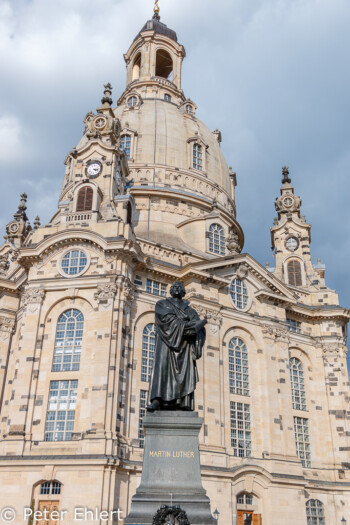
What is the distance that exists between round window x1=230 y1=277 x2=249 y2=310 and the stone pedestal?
90.3 ft

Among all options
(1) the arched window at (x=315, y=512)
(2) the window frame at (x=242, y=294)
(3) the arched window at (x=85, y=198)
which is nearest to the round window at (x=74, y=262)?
(3) the arched window at (x=85, y=198)

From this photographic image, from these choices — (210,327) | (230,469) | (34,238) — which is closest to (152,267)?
(210,327)

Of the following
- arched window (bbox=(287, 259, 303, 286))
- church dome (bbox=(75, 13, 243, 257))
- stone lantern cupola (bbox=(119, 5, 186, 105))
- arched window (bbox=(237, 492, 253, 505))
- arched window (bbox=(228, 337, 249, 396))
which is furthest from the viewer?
stone lantern cupola (bbox=(119, 5, 186, 105))

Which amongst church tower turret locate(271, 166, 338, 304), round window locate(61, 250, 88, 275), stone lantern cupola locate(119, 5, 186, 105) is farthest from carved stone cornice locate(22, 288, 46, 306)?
stone lantern cupola locate(119, 5, 186, 105)

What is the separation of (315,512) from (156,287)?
19251mm

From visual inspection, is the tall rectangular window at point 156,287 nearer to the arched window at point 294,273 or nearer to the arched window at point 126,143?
the arched window at point 294,273

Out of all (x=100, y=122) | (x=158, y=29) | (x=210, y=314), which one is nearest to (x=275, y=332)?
(x=210, y=314)

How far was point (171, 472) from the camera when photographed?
1175cm

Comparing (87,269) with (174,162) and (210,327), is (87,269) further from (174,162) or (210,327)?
(174,162)

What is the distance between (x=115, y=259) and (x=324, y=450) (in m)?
21.3

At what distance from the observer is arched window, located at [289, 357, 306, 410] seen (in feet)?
131

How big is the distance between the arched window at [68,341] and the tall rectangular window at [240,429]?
11.4 metres

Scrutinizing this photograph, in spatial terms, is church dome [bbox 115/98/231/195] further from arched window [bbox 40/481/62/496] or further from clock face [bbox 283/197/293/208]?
arched window [bbox 40/481/62/496]

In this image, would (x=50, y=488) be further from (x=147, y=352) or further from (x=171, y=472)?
(x=171, y=472)
